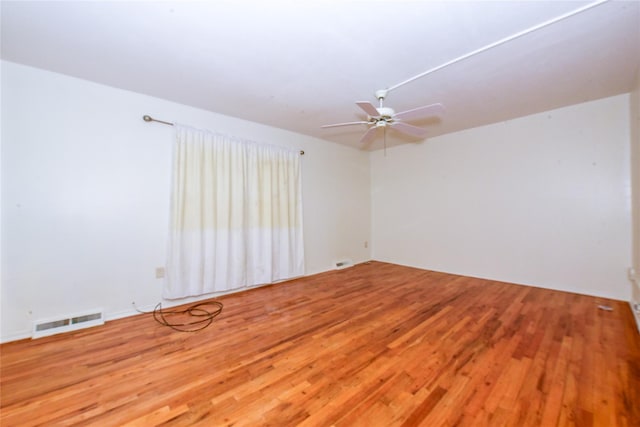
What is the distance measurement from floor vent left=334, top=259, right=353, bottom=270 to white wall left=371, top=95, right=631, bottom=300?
1.12 m

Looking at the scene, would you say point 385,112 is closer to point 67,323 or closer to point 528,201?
point 528,201

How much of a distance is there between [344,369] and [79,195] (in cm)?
313

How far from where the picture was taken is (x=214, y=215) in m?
3.41

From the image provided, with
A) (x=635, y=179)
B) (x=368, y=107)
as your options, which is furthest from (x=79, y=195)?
(x=635, y=179)

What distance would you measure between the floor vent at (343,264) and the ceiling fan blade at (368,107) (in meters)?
3.27

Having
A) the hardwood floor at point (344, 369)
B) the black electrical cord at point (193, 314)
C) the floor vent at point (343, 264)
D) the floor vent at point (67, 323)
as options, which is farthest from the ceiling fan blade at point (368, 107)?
the floor vent at point (67, 323)

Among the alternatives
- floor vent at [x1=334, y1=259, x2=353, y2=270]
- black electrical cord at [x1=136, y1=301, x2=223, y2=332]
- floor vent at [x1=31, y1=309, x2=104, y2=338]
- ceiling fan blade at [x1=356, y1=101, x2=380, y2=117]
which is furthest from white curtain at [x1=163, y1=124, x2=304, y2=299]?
ceiling fan blade at [x1=356, y1=101, x2=380, y2=117]

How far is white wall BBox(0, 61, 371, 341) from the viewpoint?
233 cm

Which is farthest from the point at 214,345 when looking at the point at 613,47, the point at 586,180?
the point at 586,180

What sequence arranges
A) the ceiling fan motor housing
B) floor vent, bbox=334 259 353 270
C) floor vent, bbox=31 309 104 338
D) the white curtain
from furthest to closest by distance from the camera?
floor vent, bbox=334 259 353 270, the white curtain, the ceiling fan motor housing, floor vent, bbox=31 309 104 338

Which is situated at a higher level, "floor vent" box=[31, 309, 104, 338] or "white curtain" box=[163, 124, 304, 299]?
"white curtain" box=[163, 124, 304, 299]

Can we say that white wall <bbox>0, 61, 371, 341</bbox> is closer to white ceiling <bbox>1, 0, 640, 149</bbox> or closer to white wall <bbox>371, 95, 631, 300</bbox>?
white ceiling <bbox>1, 0, 640, 149</bbox>

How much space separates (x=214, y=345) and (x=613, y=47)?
4388 mm

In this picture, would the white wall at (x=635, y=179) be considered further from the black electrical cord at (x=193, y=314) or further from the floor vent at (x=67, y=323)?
the floor vent at (x=67, y=323)
